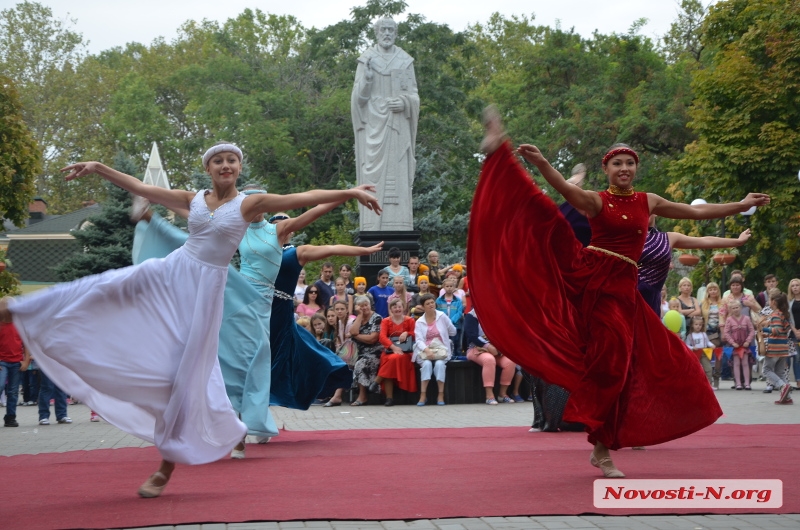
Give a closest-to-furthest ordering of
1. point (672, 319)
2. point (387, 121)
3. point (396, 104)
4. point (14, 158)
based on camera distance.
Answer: point (672, 319) < point (396, 104) < point (387, 121) < point (14, 158)

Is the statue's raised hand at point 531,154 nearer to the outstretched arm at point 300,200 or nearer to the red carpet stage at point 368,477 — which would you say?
the outstretched arm at point 300,200

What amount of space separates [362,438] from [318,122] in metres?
40.6

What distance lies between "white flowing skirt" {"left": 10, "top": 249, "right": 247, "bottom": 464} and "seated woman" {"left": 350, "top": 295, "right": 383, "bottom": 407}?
9094mm

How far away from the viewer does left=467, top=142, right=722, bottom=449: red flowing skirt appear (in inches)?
297

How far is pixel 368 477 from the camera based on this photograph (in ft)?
25.5

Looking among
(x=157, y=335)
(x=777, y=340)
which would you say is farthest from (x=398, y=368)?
(x=157, y=335)

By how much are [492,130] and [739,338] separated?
1233 centimetres

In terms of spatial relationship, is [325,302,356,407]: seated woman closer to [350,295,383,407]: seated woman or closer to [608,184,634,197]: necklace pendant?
[350,295,383,407]: seated woman

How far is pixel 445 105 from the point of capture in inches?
1905

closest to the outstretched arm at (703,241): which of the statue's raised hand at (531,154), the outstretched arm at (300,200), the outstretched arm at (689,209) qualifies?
the outstretched arm at (689,209)

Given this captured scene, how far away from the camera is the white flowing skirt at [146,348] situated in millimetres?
6812

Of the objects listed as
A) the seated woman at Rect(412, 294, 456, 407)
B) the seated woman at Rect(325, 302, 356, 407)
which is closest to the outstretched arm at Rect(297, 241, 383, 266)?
the seated woman at Rect(412, 294, 456, 407)

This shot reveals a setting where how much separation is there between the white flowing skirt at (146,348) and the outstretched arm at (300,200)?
0.47 meters

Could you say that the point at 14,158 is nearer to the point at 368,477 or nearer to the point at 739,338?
the point at 739,338
